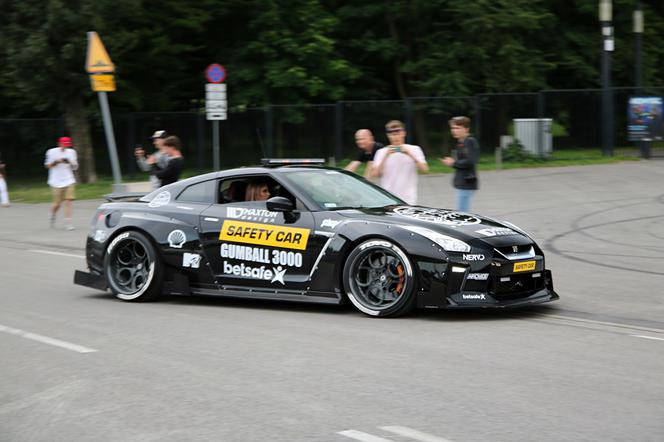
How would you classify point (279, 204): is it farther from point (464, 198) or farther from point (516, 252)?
point (464, 198)

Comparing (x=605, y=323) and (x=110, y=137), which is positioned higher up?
(x=110, y=137)

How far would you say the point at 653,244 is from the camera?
14109 millimetres

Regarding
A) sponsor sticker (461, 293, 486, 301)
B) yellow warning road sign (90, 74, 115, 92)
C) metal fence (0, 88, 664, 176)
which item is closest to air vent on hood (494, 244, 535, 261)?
sponsor sticker (461, 293, 486, 301)

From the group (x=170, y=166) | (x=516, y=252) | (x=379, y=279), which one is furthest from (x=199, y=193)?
(x=170, y=166)

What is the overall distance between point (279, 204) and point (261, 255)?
56cm

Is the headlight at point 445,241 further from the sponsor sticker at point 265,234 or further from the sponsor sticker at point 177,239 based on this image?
the sponsor sticker at point 177,239

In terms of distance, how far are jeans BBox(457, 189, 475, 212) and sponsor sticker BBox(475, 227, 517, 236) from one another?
11.9 ft

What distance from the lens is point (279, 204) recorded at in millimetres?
9297

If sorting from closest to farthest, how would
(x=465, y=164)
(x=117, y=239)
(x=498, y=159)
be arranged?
(x=117, y=239) < (x=465, y=164) < (x=498, y=159)

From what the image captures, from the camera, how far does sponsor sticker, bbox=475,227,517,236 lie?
8906mm

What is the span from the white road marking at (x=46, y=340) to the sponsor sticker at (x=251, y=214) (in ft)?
7.29

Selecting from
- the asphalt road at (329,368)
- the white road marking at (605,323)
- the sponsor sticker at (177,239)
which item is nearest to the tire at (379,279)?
the asphalt road at (329,368)

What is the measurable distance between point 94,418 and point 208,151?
94.1ft

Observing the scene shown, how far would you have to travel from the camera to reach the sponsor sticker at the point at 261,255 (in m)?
9.36
